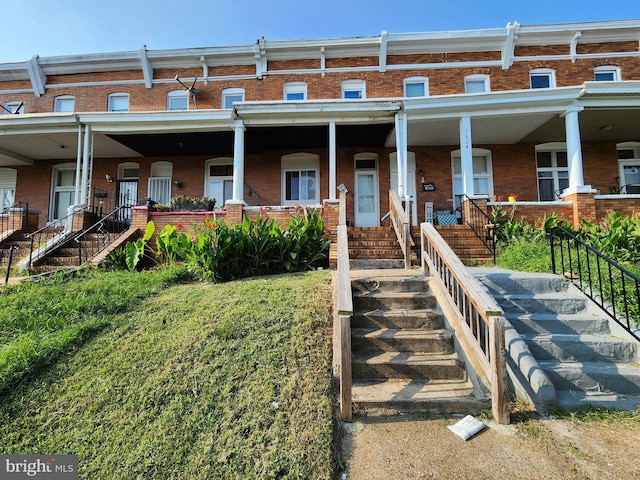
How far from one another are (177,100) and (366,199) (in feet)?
27.1

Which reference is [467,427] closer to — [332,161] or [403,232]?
[403,232]

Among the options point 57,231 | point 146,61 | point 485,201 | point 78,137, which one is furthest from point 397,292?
point 146,61

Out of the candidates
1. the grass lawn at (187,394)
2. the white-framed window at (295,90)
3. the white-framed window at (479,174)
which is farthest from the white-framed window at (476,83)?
the grass lawn at (187,394)

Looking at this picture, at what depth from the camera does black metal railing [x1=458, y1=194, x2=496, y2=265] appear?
7.94 metres

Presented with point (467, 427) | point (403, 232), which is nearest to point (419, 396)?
point (467, 427)

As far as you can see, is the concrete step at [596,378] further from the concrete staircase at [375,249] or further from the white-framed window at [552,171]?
the white-framed window at [552,171]

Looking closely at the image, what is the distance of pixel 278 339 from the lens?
3.84 metres

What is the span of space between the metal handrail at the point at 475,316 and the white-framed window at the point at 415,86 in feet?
29.2

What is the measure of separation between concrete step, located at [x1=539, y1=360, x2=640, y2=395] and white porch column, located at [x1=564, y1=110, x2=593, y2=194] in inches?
271

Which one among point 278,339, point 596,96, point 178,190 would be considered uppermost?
point 596,96

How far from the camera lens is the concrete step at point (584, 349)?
3.76 meters

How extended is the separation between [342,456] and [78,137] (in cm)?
1206

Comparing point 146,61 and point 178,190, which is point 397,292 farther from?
point 146,61

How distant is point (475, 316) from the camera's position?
148 inches
